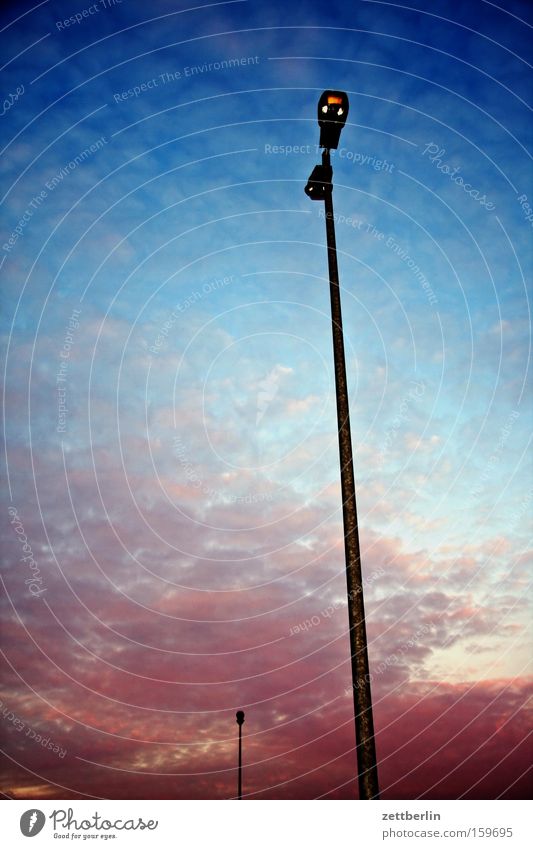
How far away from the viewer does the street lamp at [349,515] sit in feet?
20.8

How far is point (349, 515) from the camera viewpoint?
7316 mm

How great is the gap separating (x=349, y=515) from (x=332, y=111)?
6.08m

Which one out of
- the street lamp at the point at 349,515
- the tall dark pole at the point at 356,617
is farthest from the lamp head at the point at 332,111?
the tall dark pole at the point at 356,617

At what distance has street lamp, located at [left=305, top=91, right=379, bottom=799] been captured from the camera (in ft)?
20.8

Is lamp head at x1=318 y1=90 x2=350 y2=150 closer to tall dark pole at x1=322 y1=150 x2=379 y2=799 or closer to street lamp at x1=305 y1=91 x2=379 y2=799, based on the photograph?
street lamp at x1=305 y1=91 x2=379 y2=799

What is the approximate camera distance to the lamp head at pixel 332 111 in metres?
8.67

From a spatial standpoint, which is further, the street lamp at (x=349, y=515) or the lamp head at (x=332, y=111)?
the lamp head at (x=332, y=111)

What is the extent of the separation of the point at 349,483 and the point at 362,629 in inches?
71.3

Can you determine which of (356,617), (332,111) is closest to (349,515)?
(356,617)

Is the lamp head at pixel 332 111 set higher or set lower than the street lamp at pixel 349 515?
higher

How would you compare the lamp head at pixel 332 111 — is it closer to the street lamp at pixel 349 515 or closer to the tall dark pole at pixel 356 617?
the street lamp at pixel 349 515

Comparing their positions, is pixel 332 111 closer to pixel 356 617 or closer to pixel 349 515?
pixel 349 515

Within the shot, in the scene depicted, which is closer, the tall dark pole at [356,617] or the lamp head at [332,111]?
the tall dark pole at [356,617]
